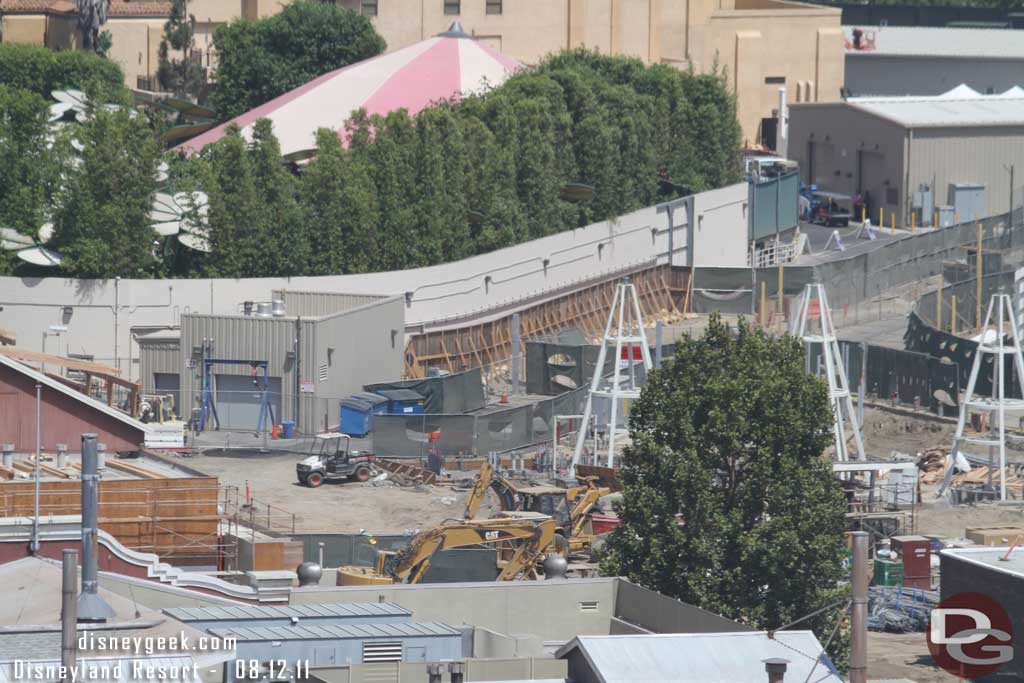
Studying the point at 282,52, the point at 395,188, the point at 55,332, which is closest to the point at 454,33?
the point at 282,52

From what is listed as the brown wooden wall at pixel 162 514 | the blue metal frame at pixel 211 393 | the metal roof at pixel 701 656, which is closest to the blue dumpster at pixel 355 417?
the blue metal frame at pixel 211 393

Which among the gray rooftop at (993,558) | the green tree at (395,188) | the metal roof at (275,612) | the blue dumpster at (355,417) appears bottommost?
the metal roof at (275,612)

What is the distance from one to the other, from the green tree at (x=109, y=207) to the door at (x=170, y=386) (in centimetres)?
668

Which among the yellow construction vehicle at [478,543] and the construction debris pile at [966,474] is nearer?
the yellow construction vehicle at [478,543]

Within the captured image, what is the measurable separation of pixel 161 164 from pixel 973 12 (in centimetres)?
11420

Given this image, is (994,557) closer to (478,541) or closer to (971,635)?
(971,635)

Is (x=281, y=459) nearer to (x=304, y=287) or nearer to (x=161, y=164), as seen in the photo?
(x=304, y=287)

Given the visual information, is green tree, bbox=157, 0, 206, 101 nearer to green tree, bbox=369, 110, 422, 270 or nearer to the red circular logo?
green tree, bbox=369, 110, 422, 270

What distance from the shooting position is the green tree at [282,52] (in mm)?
109438

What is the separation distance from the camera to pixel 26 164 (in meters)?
74.0

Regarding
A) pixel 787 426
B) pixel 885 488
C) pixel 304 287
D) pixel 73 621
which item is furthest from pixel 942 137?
pixel 73 621

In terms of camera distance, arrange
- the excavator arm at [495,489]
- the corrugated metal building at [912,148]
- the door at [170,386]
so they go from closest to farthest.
Answer: the excavator arm at [495,489] < the door at [170,386] < the corrugated metal building at [912,148]

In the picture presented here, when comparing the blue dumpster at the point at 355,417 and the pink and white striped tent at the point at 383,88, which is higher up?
the pink and white striped tent at the point at 383,88

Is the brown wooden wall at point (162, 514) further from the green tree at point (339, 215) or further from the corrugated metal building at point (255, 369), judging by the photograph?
the green tree at point (339, 215)
